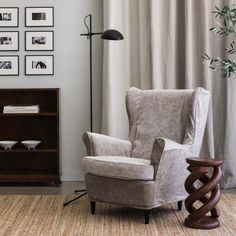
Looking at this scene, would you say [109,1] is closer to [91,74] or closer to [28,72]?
[91,74]

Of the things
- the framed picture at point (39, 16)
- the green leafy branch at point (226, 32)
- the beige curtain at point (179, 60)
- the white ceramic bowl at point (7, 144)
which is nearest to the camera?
the green leafy branch at point (226, 32)

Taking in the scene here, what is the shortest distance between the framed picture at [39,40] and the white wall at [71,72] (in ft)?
0.19

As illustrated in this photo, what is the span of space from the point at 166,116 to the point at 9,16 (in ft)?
7.50

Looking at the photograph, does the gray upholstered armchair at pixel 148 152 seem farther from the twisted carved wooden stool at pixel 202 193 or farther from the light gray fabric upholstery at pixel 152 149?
the twisted carved wooden stool at pixel 202 193

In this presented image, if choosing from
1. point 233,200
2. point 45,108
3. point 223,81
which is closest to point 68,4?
point 45,108

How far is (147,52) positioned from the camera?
15.6 ft

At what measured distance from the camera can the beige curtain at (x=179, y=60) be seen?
462 centimetres

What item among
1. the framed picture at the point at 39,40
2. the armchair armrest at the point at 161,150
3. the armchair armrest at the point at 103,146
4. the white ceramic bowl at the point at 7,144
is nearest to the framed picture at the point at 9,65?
the framed picture at the point at 39,40

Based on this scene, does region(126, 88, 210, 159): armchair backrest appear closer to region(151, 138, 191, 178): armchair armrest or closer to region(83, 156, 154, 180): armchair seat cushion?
region(151, 138, 191, 178): armchair armrest

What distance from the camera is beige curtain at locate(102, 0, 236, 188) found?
4.62 metres

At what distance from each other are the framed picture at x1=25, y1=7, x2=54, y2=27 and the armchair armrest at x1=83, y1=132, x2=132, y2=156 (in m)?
1.82

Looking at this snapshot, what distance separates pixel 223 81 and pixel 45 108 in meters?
1.99

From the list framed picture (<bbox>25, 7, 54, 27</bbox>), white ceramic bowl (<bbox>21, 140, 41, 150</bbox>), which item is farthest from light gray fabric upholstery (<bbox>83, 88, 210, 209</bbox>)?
framed picture (<bbox>25, 7, 54, 27</bbox>)

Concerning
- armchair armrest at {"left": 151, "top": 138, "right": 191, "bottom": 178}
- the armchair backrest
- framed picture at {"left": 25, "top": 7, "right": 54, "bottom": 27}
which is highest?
framed picture at {"left": 25, "top": 7, "right": 54, "bottom": 27}
